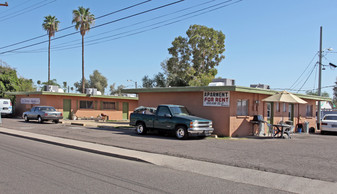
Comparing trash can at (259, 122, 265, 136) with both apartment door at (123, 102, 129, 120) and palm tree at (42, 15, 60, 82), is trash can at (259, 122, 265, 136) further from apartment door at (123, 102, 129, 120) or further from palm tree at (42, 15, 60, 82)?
palm tree at (42, 15, 60, 82)

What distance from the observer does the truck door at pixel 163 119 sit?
1611cm

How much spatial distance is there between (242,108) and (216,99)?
6.26 feet

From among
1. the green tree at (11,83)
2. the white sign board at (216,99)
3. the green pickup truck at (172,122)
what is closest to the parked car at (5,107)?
the green tree at (11,83)

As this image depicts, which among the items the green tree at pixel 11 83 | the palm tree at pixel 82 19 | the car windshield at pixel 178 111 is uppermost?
the palm tree at pixel 82 19

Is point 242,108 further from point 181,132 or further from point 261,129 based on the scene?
point 181,132

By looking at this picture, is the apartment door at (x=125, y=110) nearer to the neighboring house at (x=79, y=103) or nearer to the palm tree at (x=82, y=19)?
the neighboring house at (x=79, y=103)

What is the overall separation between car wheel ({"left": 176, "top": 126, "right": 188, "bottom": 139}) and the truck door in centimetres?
48

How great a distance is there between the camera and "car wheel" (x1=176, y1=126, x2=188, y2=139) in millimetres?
15464

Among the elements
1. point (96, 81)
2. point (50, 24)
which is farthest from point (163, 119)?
point (96, 81)

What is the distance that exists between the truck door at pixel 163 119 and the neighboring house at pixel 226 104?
2.78 m

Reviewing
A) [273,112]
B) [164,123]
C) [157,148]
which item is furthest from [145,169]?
[273,112]

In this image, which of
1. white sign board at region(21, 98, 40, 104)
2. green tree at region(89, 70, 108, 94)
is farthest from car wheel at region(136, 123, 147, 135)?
green tree at region(89, 70, 108, 94)

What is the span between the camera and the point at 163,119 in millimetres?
16391

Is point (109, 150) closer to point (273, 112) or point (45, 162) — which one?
point (45, 162)
